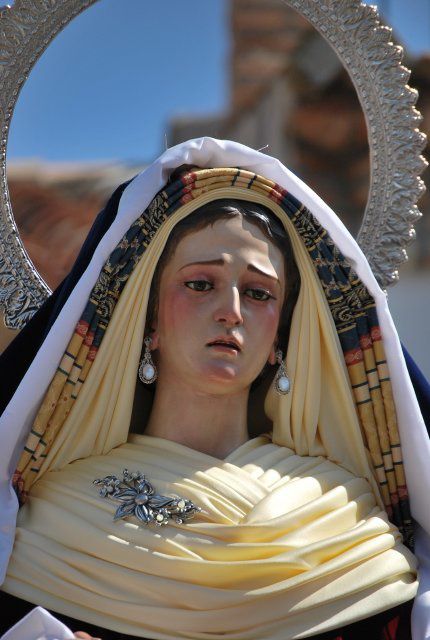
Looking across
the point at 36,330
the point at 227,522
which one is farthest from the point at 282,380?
the point at 36,330

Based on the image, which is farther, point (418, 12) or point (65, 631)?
point (418, 12)

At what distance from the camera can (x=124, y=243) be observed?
12.2 feet

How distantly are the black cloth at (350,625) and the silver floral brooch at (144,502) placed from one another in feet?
0.85

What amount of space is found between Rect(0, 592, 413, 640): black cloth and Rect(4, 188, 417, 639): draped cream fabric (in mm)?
26

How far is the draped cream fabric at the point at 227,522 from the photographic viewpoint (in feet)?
10.8

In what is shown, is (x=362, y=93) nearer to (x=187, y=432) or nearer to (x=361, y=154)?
(x=187, y=432)

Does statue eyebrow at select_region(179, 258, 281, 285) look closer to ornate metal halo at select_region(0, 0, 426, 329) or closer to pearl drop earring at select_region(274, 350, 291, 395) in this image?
pearl drop earring at select_region(274, 350, 291, 395)

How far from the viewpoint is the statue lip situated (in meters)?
3.61

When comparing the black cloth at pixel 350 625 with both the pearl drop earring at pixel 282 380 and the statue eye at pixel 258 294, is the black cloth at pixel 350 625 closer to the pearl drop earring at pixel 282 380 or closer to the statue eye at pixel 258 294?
the pearl drop earring at pixel 282 380

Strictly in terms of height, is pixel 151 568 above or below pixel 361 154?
below

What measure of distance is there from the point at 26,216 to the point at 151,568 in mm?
1314

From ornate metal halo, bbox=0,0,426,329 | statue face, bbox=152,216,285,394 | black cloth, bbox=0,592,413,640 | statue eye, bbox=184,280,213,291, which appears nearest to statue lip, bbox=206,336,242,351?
statue face, bbox=152,216,285,394

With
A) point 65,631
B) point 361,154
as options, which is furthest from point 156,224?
point 361,154

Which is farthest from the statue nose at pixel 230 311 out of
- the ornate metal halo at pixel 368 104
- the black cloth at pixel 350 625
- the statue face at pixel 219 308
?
the black cloth at pixel 350 625
